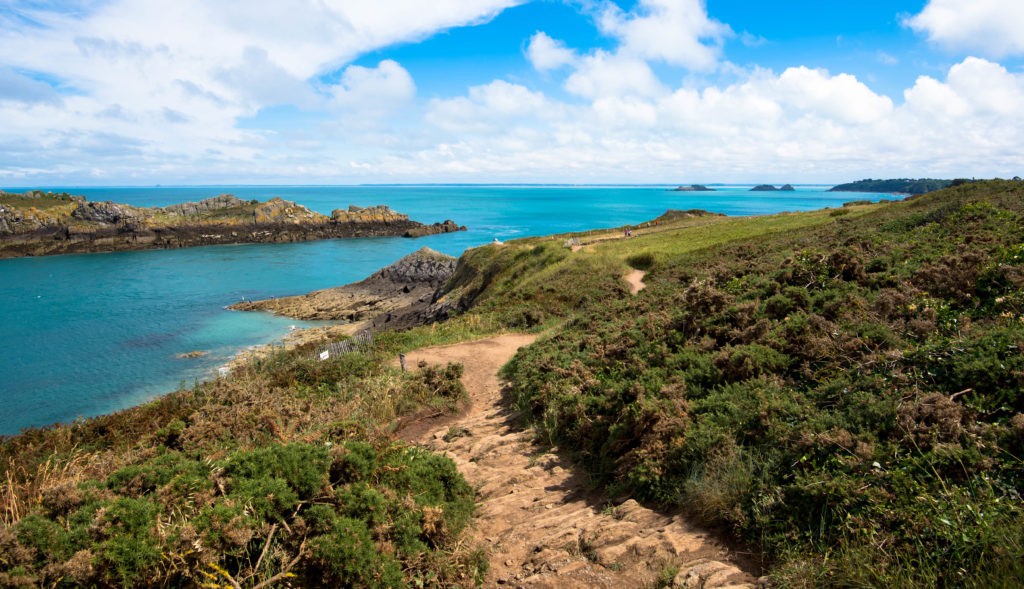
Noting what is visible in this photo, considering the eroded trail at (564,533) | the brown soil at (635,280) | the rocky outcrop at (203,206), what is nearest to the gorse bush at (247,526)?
the eroded trail at (564,533)

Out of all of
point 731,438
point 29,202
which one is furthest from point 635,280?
point 29,202

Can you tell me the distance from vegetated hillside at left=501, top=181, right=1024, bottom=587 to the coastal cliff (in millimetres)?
91452

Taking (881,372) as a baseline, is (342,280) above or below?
below

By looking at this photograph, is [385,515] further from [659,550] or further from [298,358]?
[298,358]

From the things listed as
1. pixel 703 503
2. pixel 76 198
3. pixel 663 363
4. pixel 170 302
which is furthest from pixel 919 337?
pixel 76 198

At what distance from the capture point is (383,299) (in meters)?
45.9

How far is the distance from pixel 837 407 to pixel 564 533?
3593 millimetres

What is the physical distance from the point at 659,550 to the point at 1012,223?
11.8 metres

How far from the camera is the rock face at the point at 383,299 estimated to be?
38522mm

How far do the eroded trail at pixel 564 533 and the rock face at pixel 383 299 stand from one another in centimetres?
2607

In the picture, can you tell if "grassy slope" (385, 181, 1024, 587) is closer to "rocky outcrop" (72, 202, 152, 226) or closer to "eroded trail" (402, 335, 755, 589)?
"eroded trail" (402, 335, 755, 589)

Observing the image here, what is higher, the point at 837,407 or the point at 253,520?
the point at 837,407

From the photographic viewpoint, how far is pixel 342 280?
5759cm

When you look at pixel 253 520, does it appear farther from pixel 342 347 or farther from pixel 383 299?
pixel 383 299
